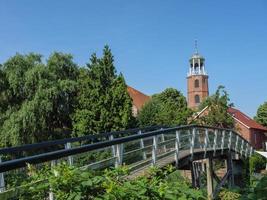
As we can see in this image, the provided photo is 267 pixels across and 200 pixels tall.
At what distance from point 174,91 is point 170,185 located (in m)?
61.5

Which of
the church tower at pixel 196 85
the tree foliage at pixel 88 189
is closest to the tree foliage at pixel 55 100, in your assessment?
the tree foliage at pixel 88 189

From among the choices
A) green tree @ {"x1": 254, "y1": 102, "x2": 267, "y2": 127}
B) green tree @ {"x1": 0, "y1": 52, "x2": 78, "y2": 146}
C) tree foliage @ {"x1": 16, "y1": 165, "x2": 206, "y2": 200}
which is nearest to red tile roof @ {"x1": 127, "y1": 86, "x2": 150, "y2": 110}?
green tree @ {"x1": 254, "y1": 102, "x2": 267, "y2": 127}

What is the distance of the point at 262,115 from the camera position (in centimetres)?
8112

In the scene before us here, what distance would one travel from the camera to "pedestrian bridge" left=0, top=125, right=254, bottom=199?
4477 mm

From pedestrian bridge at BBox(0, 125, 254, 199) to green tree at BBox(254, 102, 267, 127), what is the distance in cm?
5559

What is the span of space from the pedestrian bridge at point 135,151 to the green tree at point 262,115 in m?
55.6

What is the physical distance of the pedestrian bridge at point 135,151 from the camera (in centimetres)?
448

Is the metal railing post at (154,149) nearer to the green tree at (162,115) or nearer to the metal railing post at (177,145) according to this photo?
the metal railing post at (177,145)

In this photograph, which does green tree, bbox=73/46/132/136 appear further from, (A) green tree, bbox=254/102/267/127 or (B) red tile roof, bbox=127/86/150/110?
(A) green tree, bbox=254/102/267/127

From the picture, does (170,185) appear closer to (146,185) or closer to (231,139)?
(146,185)

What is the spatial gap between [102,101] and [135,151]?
2413 cm

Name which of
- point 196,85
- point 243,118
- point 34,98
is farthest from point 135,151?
point 196,85

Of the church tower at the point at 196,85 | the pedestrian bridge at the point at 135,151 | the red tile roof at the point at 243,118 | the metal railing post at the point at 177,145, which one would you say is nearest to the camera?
the pedestrian bridge at the point at 135,151

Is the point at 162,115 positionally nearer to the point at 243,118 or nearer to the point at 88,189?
the point at 243,118
